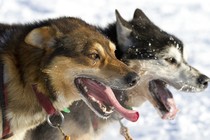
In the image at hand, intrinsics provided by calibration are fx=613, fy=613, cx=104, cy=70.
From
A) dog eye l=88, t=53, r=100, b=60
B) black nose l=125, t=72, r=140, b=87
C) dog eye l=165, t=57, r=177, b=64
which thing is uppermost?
dog eye l=88, t=53, r=100, b=60

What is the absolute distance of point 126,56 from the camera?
4.53m

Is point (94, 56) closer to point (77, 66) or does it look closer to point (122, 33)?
point (77, 66)

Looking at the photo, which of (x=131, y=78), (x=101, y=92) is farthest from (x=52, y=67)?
(x=131, y=78)

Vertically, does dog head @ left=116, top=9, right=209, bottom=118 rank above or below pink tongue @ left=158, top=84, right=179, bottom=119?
above

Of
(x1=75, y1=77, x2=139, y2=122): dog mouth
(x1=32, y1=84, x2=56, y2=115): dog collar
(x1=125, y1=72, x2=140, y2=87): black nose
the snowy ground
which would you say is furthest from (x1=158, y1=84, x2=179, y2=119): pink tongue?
(x1=32, y1=84, x2=56, y2=115): dog collar

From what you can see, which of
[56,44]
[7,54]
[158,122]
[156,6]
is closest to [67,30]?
[56,44]

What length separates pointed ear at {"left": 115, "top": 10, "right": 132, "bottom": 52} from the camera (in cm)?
459

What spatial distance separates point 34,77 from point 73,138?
962mm

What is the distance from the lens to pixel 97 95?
378 centimetres

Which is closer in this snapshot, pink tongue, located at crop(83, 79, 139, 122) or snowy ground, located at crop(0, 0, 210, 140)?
pink tongue, located at crop(83, 79, 139, 122)

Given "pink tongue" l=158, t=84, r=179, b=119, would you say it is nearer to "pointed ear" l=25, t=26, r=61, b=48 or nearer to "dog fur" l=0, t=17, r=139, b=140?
"dog fur" l=0, t=17, r=139, b=140

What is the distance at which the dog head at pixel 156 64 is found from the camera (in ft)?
14.9

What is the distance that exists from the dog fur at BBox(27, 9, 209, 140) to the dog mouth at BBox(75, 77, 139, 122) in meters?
0.72

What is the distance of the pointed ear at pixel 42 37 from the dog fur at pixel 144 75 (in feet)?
3.04
